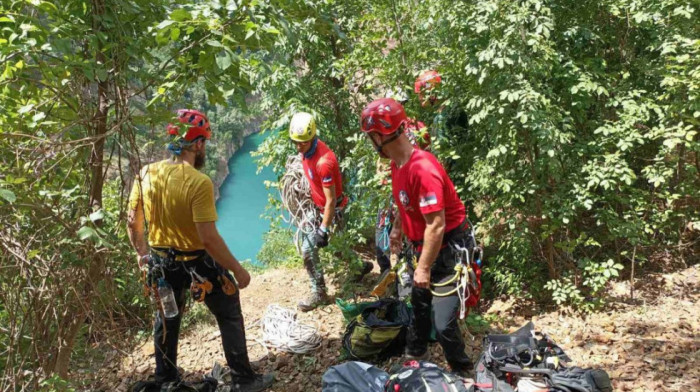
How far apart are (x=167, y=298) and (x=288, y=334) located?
142cm

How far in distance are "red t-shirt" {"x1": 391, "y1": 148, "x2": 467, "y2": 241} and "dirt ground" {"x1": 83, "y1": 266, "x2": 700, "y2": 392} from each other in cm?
135

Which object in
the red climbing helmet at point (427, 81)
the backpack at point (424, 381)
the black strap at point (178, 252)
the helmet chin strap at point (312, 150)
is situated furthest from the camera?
the helmet chin strap at point (312, 150)

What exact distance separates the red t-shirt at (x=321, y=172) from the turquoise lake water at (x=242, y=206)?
953 inches

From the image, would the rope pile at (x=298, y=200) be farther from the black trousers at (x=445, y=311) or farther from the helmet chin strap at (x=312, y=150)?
the black trousers at (x=445, y=311)

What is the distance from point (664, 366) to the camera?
12.1 feet

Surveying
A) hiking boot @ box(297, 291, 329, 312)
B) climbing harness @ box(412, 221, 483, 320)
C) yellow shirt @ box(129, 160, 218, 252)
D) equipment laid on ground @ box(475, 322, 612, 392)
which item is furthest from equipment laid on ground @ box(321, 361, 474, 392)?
hiking boot @ box(297, 291, 329, 312)

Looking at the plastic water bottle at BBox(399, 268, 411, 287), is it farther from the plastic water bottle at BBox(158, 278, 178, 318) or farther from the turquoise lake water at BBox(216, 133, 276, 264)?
the turquoise lake water at BBox(216, 133, 276, 264)

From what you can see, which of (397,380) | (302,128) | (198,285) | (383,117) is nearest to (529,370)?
(397,380)

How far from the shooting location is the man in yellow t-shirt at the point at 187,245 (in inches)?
131

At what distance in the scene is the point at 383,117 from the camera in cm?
322

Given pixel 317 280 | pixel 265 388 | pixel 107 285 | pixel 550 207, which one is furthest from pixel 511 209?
pixel 107 285

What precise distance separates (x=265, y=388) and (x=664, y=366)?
3132 millimetres

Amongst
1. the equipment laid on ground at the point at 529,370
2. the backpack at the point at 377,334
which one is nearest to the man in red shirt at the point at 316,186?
the backpack at the point at 377,334

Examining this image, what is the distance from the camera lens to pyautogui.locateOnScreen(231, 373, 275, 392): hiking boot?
3.80 m
